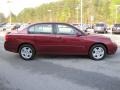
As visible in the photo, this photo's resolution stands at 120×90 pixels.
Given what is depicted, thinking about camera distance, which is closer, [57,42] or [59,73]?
[59,73]

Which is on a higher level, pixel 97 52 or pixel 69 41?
pixel 69 41

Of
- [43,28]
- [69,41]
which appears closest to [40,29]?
[43,28]

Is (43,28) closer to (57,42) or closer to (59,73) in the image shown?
(57,42)

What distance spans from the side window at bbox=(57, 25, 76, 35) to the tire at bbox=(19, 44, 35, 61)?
1.24m

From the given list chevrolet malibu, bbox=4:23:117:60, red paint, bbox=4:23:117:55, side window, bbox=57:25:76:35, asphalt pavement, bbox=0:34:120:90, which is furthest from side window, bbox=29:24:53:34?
asphalt pavement, bbox=0:34:120:90

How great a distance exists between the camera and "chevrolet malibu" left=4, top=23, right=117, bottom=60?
12.8 metres

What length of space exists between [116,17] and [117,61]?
80.9 metres

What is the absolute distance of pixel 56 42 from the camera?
12797mm

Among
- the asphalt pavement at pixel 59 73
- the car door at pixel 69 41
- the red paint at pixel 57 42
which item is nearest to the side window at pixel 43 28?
the red paint at pixel 57 42

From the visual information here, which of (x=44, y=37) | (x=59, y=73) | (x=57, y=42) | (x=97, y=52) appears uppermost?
(x=44, y=37)

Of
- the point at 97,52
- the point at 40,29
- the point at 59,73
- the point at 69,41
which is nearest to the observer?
the point at 59,73

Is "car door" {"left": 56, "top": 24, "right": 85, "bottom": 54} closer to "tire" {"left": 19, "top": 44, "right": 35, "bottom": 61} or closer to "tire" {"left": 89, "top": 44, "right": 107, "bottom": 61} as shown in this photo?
"tire" {"left": 89, "top": 44, "right": 107, "bottom": 61}

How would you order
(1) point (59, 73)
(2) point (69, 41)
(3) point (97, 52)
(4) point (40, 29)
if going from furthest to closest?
(4) point (40, 29)
(3) point (97, 52)
(2) point (69, 41)
(1) point (59, 73)

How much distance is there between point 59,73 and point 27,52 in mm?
3165
